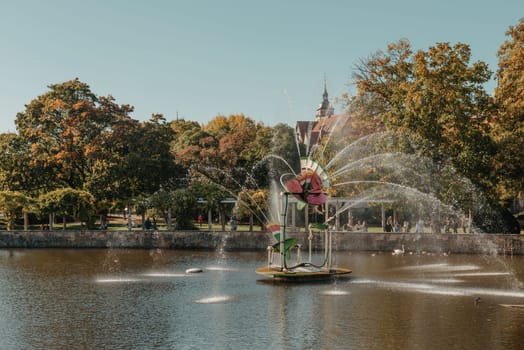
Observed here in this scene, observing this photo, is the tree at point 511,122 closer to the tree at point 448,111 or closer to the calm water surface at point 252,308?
the tree at point 448,111

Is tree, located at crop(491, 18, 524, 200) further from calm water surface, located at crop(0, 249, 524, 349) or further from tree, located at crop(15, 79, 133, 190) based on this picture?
tree, located at crop(15, 79, 133, 190)

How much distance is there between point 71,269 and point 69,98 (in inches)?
1207

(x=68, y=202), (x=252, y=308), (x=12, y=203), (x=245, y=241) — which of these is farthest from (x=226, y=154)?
(x=252, y=308)

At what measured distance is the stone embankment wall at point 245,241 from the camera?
165ft

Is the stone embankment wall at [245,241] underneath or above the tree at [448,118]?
underneath

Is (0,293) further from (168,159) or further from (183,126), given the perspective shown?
(183,126)

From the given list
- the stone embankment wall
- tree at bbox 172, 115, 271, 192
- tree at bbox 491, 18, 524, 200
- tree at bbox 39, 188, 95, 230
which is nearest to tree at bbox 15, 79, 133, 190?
tree at bbox 39, 188, 95, 230

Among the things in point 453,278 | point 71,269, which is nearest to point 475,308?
point 453,278

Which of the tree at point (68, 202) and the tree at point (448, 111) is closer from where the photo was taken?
the tree at point (448, 111)

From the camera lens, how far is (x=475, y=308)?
26984 millimetres

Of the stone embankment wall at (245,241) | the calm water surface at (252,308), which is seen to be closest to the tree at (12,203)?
the stone embankment wall at (245,241)

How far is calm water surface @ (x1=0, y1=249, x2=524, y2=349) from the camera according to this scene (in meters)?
21.8

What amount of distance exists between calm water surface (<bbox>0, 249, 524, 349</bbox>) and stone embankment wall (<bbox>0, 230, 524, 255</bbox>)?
728 cm

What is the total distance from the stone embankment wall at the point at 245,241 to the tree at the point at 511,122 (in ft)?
16.3
